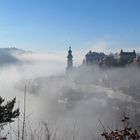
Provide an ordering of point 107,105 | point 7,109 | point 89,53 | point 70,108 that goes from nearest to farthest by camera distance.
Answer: point 7,109 < point 107,105 < point 70,108 < point 89,53

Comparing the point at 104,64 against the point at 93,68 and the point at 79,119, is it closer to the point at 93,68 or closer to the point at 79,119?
the point at 93,68

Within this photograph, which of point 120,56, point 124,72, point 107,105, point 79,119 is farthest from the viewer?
point 120,56

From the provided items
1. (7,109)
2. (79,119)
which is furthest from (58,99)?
(7,109)

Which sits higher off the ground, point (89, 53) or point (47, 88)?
point (89, 53)

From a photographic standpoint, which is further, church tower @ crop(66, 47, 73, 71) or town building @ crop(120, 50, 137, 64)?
church tower @ crop(66, 47, 73, 71)

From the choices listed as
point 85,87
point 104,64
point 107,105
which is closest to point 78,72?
point 104,64

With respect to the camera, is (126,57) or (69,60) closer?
(126,57)

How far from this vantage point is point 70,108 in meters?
89.6

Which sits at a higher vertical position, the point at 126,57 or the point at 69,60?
the point at 126,57

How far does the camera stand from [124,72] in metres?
103

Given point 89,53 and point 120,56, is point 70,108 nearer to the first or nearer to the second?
point 120,56

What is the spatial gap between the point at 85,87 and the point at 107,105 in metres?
24.6

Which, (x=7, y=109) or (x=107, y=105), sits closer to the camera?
→ (x=7, y=109)

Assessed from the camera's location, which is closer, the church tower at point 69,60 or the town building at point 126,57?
the town building at point 126,57
